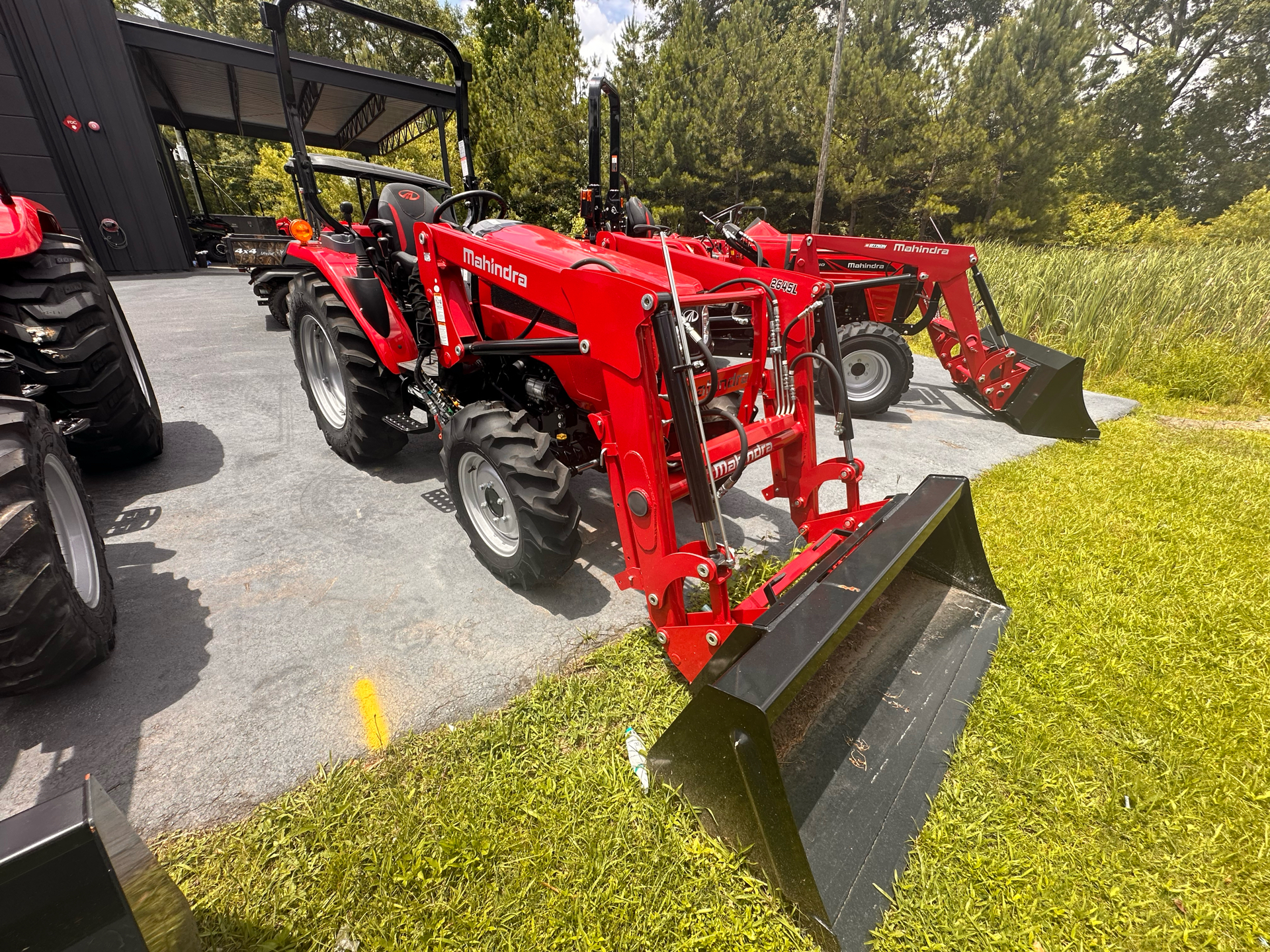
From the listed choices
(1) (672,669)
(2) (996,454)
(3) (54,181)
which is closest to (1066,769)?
(1) (672,669)

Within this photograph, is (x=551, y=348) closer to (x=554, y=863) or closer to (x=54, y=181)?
(x=554, y=863)

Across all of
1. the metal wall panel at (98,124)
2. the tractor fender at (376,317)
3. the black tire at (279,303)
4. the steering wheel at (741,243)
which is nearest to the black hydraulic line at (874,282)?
the steering wheel at (741,243)

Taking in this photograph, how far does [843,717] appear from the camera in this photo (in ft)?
6.29

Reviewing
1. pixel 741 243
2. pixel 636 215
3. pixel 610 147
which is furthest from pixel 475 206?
pixel 636 215

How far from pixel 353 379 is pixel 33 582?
6.30ft

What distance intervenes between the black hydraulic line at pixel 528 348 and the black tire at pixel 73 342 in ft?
6.21

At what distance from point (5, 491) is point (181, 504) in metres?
1.63

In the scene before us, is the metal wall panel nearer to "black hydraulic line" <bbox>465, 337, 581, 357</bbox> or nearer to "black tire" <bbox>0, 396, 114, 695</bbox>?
"black tire" <bbox>0, 396, 114, 695</bbox>

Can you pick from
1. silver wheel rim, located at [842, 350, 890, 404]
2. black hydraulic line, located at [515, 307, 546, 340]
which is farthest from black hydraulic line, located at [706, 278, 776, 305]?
silver wheel rim, located at [842, 350, 890, 404]

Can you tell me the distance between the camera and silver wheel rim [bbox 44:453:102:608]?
84.7 inches

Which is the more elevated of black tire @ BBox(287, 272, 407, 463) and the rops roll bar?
the rops roll bar

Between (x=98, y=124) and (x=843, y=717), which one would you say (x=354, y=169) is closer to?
(x=843, y=717)

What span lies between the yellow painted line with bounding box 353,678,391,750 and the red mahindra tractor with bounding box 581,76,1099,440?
3806 mm

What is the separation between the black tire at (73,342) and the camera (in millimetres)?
2754
